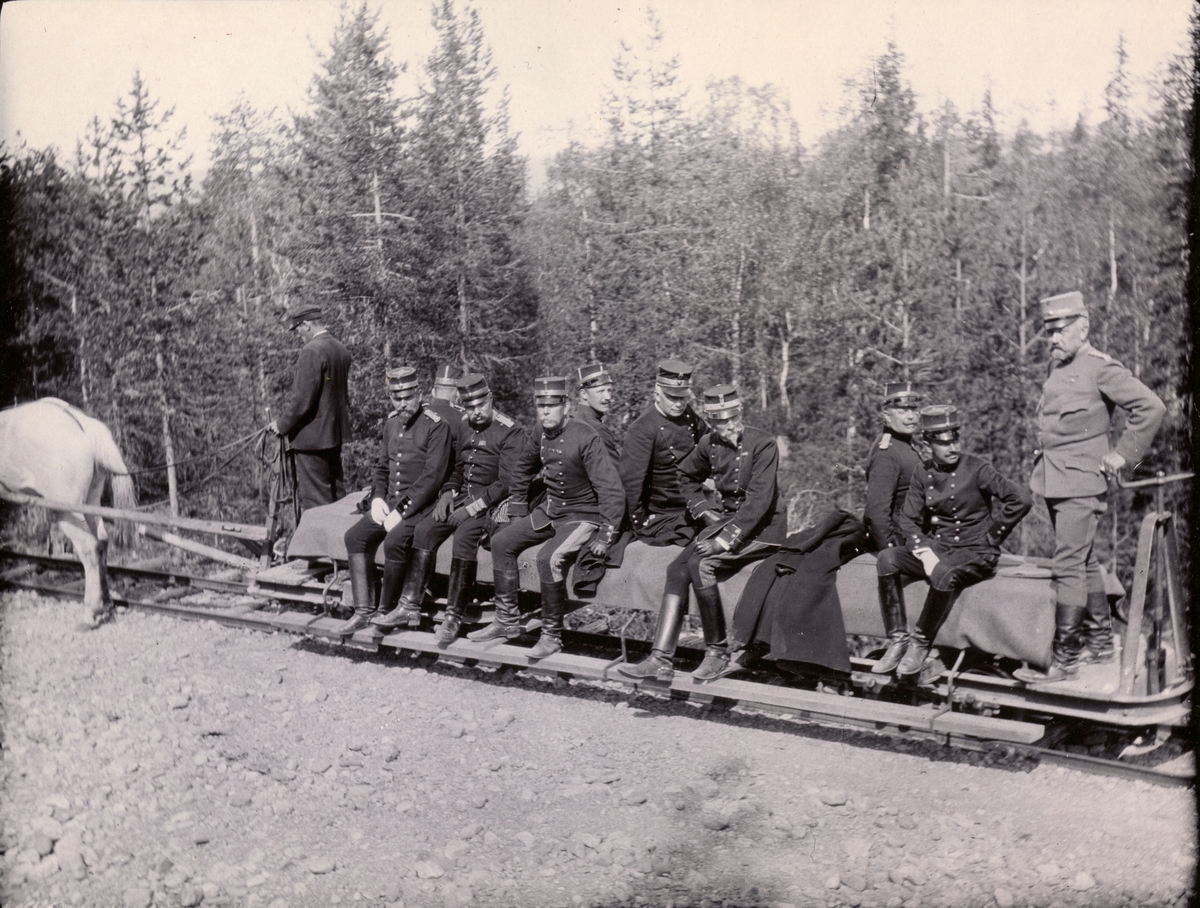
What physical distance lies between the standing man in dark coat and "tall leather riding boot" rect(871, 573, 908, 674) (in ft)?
16.7

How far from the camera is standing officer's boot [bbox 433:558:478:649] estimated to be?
7371 millimetres

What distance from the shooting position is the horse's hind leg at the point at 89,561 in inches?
367

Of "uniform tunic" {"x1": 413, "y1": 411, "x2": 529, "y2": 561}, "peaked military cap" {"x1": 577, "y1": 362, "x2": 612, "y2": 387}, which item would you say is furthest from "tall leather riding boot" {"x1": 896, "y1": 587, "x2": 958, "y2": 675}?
"uniform tunic" {"x1": 413, "y1": 411, "x2": 529, "y2": 561}

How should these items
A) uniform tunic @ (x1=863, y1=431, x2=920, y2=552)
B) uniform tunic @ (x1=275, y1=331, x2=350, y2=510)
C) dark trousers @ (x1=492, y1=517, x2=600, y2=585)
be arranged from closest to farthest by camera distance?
uniform tunic @ (x1=863, y1=431, x2=920, y2=552)
dark trousers @ (x1=492, y1=517, x2=600, y2=585)
uniform tunic @ (x1=275, y1=331, x2=350, y2=510)

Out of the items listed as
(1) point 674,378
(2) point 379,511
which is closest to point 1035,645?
(1) point 674,378

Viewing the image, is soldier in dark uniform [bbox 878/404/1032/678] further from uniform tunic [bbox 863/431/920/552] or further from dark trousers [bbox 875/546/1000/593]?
uniform tunic [bbox 863/431/920/552]

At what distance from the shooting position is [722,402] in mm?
6453

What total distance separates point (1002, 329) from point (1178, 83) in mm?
6361

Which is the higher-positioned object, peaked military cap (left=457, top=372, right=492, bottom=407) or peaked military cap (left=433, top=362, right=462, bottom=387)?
peaked military cap (left=433, top=362, right=462, bottom=387)

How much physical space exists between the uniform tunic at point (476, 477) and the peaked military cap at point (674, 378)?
113 centimetres

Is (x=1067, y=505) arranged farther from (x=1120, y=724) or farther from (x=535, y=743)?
(x=535, y=743)

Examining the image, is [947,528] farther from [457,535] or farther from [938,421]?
[457,535]

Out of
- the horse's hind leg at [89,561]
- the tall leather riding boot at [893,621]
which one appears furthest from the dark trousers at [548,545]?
the horse's hind leg at [89,561]

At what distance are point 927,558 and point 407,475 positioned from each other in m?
3.90
